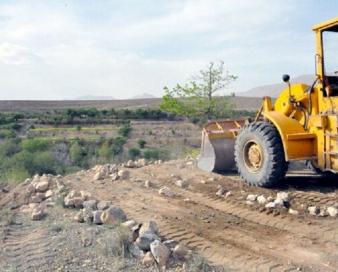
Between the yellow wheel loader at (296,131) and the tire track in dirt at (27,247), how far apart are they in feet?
13.4

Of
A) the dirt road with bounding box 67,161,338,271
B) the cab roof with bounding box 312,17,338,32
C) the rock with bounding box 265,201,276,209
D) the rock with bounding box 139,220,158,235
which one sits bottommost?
the dirt road with bounding box 67,161,338,271

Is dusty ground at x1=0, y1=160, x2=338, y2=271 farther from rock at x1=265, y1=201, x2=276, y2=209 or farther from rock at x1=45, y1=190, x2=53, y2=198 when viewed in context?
rock at x1=45, y1=190, x2=53, y2=198

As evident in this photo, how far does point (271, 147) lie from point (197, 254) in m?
3.55

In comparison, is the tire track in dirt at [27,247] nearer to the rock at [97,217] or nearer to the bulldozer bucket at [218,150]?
the rock at [97,217]

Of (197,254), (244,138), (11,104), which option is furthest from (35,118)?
(197,254)

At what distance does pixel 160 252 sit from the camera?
508 cm

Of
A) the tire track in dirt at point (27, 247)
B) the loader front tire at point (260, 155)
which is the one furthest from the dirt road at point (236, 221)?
the tire track in dirt at point (27, 247)

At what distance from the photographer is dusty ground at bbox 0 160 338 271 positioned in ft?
17.5

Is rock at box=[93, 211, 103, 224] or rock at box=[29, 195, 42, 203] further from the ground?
rock at box=[93, 211, 103, 224]

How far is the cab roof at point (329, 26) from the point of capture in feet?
26.1

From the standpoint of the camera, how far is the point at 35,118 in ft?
169

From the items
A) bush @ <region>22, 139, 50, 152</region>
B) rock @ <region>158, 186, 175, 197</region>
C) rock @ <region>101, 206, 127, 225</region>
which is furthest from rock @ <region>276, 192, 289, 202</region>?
bush @ <region>22, 139, 50, 152</region>

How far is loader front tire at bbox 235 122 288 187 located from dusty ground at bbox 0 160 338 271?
0.23 metres

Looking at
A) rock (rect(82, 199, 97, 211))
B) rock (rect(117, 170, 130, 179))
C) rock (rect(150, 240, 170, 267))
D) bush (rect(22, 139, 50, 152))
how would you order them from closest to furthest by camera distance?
rock (rect(150, 240, 170, 267))
rock (rect(82, 199, 97, 211))
rock (rect(117, 170, 130, 179))
bush (rect(22, 139, 50, 152))
